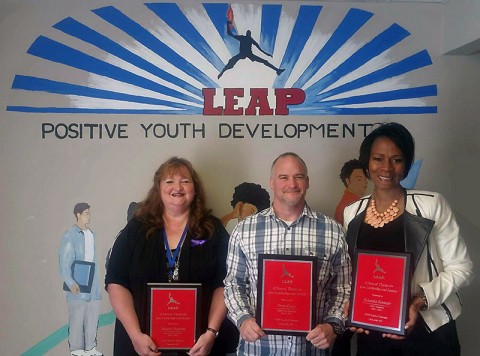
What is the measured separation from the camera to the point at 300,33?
10.0ft

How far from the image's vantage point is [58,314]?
10.0 feet

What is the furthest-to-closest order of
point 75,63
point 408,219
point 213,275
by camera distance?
point 75,63
point 213,275
point 408,219

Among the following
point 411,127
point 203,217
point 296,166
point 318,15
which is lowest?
point 203,217

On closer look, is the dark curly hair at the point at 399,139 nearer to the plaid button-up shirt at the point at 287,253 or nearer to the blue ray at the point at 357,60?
the plaid button-up shirt at the point at 287,253

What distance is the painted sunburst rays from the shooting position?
3035 millimetres

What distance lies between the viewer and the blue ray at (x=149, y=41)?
9.95ft

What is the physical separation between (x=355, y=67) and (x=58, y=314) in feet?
8.02

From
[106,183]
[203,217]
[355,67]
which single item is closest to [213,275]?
[203,217]

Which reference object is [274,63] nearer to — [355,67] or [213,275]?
[355,67]

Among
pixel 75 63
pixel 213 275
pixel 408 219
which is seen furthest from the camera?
pixel 75 63

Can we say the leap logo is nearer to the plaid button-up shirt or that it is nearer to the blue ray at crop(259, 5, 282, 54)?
the blue ray at crop(259, 5, 282, 54)

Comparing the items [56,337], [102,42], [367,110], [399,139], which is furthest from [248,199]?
[56,337]

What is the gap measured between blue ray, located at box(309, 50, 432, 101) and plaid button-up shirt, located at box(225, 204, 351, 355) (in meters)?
1.05

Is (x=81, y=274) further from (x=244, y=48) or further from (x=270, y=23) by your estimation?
(x=270, y=23)
